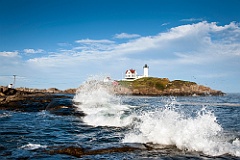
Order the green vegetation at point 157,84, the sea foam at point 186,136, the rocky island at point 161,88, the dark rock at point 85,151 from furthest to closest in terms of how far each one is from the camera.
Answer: the green vegetation at point 157,84 → the rocky island at point 161,88 → the sea foam at point 186,136 → the dark rock at point 85,151

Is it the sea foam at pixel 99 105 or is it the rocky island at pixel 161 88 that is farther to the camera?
the rocky island at pixel 161 88

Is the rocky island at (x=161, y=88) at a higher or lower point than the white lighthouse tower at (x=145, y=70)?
lower

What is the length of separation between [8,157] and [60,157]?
5.52 feet

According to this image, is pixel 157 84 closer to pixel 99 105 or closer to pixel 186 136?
pixel 99 105

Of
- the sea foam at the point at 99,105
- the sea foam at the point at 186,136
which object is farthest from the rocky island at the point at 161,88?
the sea foam at the point at 186,136

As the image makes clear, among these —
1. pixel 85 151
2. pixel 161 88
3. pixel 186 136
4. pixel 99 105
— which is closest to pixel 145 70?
pixel 161 88

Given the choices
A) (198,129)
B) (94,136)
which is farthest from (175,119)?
(94,136)

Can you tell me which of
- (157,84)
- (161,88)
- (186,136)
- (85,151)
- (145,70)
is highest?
(145,70)

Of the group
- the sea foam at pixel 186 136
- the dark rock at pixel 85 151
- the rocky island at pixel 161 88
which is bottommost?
the dark rock at pixel 85 151

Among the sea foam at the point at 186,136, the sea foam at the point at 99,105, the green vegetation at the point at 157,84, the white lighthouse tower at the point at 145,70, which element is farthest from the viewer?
the white lighthouse tower at the point at 145,70

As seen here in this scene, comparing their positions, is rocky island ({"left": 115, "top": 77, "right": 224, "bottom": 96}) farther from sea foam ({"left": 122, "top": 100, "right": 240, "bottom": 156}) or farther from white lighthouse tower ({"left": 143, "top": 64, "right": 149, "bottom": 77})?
sea foam ({"left": 122, "top": 100, "right": 240, "bottom": 156})

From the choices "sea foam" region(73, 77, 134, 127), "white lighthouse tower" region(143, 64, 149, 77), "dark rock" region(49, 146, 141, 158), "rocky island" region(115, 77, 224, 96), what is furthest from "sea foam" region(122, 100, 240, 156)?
"white lighthouse tower" region(143, 64, 149, 77)

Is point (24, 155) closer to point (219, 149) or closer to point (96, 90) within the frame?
point (219, 149)

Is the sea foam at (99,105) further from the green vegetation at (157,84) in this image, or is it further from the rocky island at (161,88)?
the green vegetation at (157,84)
